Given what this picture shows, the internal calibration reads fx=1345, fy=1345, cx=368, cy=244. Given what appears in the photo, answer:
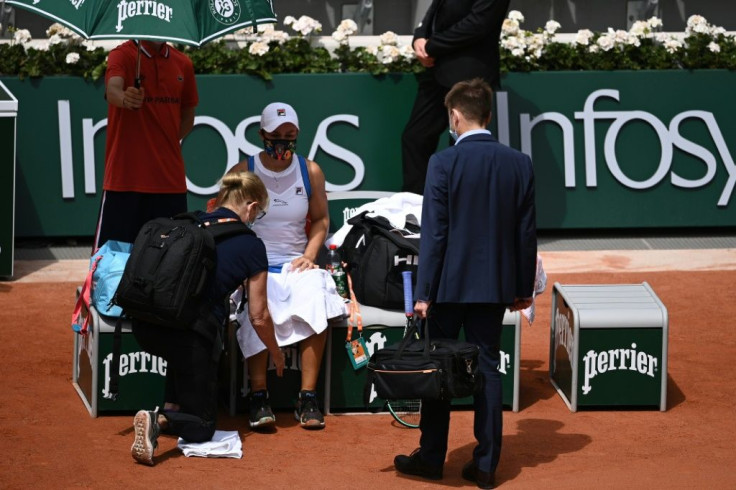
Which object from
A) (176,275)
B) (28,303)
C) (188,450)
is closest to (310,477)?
(188,450)

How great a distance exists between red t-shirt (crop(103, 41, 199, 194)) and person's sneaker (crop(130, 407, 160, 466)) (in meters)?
2.17

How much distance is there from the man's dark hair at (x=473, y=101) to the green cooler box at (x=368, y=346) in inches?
62.0

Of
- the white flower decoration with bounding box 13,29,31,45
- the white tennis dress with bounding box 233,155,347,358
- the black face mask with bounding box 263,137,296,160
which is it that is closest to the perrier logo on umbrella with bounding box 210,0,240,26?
the black face mask with bounding box 263,137,296,160

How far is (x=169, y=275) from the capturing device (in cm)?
646

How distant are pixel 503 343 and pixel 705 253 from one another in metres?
4.42

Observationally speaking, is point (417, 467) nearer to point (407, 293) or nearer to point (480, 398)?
Answer: point (480, 398)

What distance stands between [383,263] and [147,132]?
1.82 m

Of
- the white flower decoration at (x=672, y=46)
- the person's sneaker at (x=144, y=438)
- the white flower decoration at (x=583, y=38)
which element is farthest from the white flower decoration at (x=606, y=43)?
the person's sneaker at (x=144, y=438)

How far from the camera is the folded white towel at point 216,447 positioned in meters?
6.62

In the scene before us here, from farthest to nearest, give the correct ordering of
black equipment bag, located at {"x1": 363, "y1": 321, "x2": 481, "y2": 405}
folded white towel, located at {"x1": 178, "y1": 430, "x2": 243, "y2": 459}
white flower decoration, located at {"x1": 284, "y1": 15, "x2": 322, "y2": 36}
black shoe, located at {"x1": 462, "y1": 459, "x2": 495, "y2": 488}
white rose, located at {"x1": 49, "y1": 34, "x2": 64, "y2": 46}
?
1. white flower decoration, located at {"x1": 284, "y1": 15, "x2": 322, "y2": 36}
2. white rose, located at {"x1": 49, "y1": 34, "x2": 64, "y2": 46}
3. folded white towel, located at {"x1": 178, "y1": 430, "x2": 243, "y2": 459}
4. black shoe, located at {"x1": 462, "y1": 459, "x2": 495, "y2": 488}
5. black equipment bag, located at {"x1": 363, "y1": 321, "x2": 481, "y2": 405}

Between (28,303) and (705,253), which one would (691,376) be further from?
(28,303)

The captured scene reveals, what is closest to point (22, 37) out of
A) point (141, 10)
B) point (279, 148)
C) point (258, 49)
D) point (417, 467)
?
point (258, 49)

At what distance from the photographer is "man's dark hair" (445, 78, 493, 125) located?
6.25 metres

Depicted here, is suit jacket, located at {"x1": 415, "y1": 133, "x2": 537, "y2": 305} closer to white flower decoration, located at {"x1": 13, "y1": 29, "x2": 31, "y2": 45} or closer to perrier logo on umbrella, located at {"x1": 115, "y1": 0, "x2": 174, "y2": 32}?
perrier logo on umbrella, located at {"x1": 115, "y1": 0, "x2": 174, "y2": 32}
